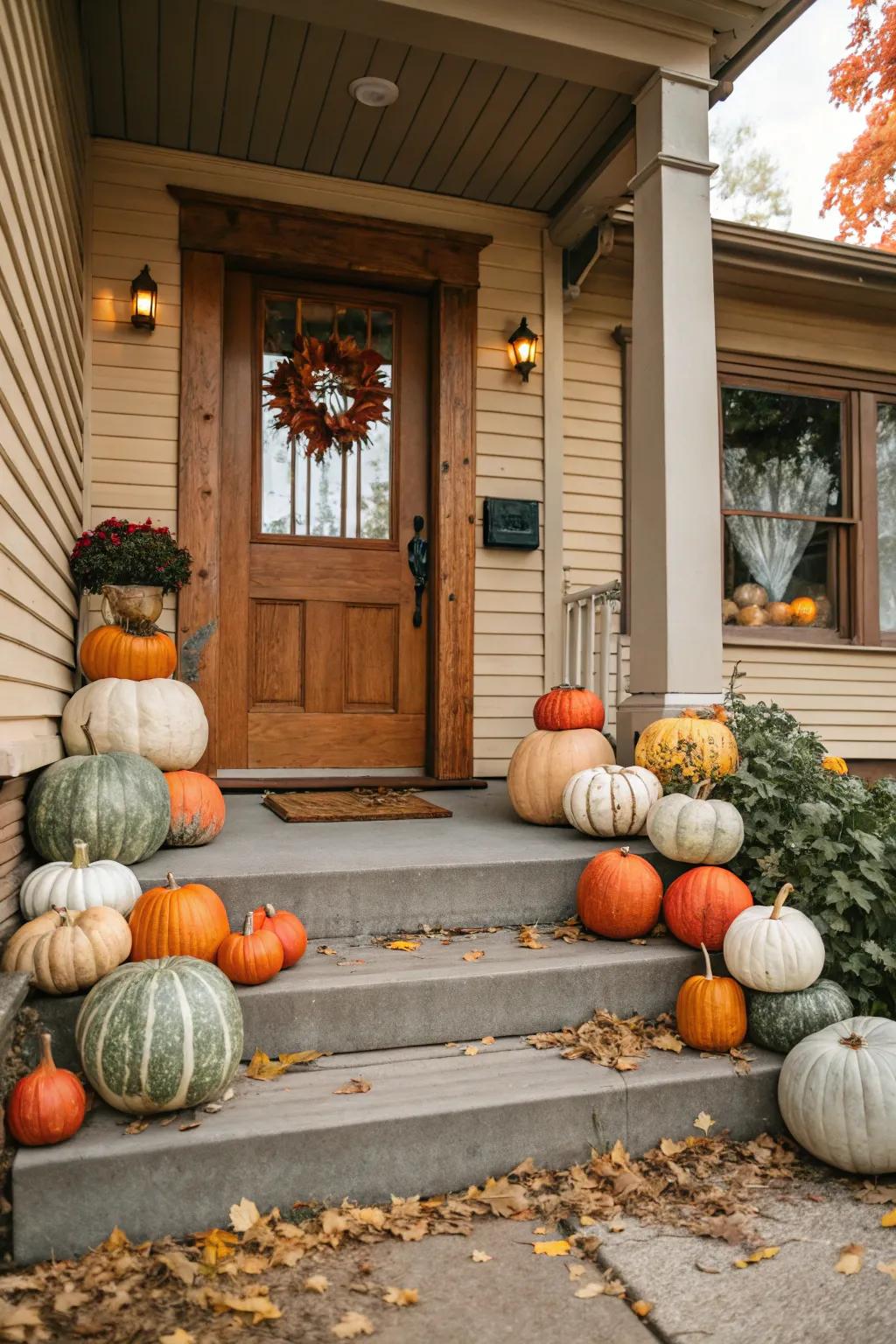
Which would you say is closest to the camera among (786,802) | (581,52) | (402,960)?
(402,960)

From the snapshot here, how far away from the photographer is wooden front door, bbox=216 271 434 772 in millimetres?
4605

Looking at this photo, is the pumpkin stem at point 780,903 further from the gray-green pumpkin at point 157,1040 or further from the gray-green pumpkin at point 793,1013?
the gray-green pumpkin at point 157,1040

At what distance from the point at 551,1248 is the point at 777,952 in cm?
99

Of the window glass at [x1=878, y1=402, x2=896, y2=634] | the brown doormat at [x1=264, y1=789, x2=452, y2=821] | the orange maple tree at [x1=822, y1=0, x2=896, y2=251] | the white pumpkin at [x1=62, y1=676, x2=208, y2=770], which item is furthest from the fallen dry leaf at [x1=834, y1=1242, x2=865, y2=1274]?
the orange maple tree at [x1=822, y1=0, x2=896, y2=251]

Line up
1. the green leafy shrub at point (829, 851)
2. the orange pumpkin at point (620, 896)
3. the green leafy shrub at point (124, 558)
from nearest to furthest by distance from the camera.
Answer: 1. the green leafy shrub at point (829, 851)
2. the orange pumpkin at point (620, 896)
3. the green leafy shrub at point (124, 558)

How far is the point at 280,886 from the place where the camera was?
2.72 m

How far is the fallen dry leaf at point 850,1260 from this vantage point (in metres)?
1.82

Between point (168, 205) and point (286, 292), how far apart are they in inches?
25.8

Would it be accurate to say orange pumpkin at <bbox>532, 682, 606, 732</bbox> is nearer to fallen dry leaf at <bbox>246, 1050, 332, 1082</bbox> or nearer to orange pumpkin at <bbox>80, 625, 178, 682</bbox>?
orange pumpkin at <bbox>80, 625, 178, 682</bbox>

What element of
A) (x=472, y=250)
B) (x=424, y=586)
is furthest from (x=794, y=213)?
(x=424, y=586)

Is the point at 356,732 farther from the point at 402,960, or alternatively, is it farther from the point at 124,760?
the point at 402,960

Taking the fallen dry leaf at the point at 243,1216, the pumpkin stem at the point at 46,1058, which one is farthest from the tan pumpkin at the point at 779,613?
the pumpkin stem at the point at 46,1058

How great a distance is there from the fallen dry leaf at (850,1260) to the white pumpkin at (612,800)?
5.05 feet

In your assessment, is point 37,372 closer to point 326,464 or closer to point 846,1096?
point 326,464
